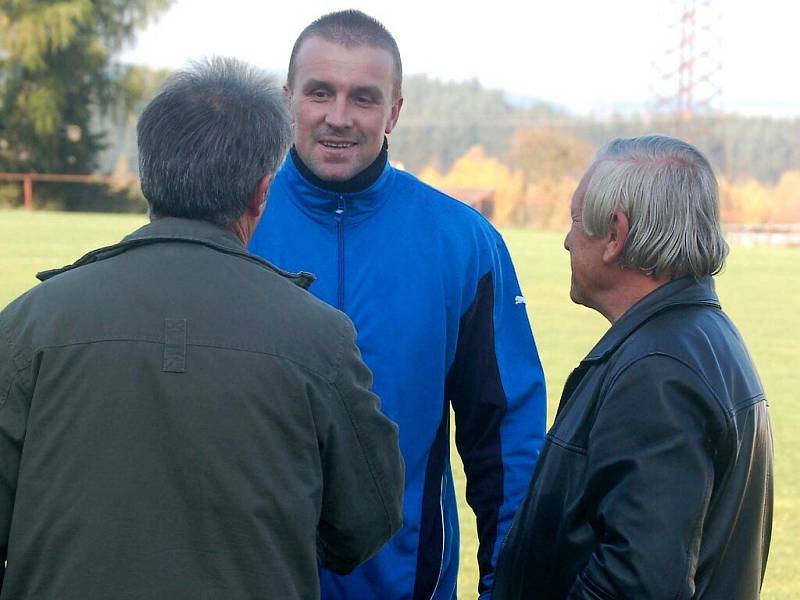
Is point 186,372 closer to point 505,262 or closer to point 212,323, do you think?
point 212,323

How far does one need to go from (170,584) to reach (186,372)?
1.10ft

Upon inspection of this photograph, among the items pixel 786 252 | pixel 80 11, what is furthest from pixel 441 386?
pixel 80 11

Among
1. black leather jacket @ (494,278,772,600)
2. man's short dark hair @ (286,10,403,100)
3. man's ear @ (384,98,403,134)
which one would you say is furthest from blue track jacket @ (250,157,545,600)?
black leather jacket @ (494,278,772,600)

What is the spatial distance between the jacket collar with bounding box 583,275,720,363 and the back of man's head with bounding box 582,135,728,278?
3cm

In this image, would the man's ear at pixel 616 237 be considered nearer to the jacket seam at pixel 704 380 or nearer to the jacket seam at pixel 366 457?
the jacket seam at pixel 704 380

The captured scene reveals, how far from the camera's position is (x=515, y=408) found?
8.90 feet

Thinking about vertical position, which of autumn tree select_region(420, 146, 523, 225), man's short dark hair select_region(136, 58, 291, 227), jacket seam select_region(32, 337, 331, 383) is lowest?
autumn tree select_region(420, 146, 523, 225)

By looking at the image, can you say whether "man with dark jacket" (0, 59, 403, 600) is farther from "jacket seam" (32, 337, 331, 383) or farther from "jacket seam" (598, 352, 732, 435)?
"jacket seam" (598, 352, 732, 435)

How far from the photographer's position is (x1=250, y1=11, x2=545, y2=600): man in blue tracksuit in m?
2.63

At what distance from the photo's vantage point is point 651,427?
1969 mm

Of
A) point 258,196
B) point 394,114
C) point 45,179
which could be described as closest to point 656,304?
point 258,196

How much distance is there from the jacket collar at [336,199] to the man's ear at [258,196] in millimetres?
704

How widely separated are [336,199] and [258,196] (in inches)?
28.7

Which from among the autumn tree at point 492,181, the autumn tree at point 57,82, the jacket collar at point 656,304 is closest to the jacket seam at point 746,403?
the jacket collar at point 656,304
